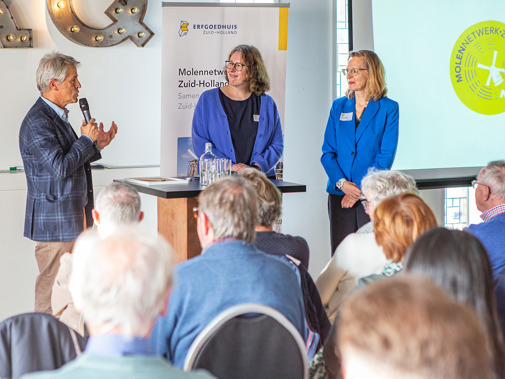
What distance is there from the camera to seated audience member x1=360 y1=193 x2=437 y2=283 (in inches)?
81.9

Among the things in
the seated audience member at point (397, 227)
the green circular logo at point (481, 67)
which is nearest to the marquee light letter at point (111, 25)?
the green circular logo at point (481, 67)

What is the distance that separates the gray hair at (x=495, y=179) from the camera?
125 inches

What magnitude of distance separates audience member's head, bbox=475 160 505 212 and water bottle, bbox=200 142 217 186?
1559mm

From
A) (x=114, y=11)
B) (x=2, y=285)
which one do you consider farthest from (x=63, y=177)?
(x=114, y=11)

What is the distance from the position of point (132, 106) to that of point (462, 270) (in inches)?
159

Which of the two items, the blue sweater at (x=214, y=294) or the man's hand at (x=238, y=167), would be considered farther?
the man's hand at (x=238, y=167)

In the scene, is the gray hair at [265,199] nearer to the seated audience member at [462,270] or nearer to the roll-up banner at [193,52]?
the seated audience member at [462,270]

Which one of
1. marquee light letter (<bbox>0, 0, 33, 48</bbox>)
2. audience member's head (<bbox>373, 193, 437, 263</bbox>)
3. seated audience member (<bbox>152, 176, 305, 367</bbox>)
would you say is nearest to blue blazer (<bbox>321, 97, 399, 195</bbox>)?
audience member's head (<bbox>373, 193, 437, 263</bbox>)

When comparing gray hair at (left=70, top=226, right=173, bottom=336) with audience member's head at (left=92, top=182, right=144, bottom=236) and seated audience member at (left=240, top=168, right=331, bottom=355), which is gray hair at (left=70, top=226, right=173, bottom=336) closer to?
seated audience member at (left=240, top=168, right=331, bottom=355)

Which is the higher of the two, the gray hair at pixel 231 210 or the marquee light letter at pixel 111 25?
the marquee light letter at pixel 111 25

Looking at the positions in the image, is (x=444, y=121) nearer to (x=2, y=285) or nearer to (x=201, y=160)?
(x=201, y=160)

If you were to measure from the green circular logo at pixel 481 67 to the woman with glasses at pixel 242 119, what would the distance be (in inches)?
76.3

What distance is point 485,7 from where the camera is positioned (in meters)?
5.61

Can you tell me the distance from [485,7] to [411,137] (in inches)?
52.7
